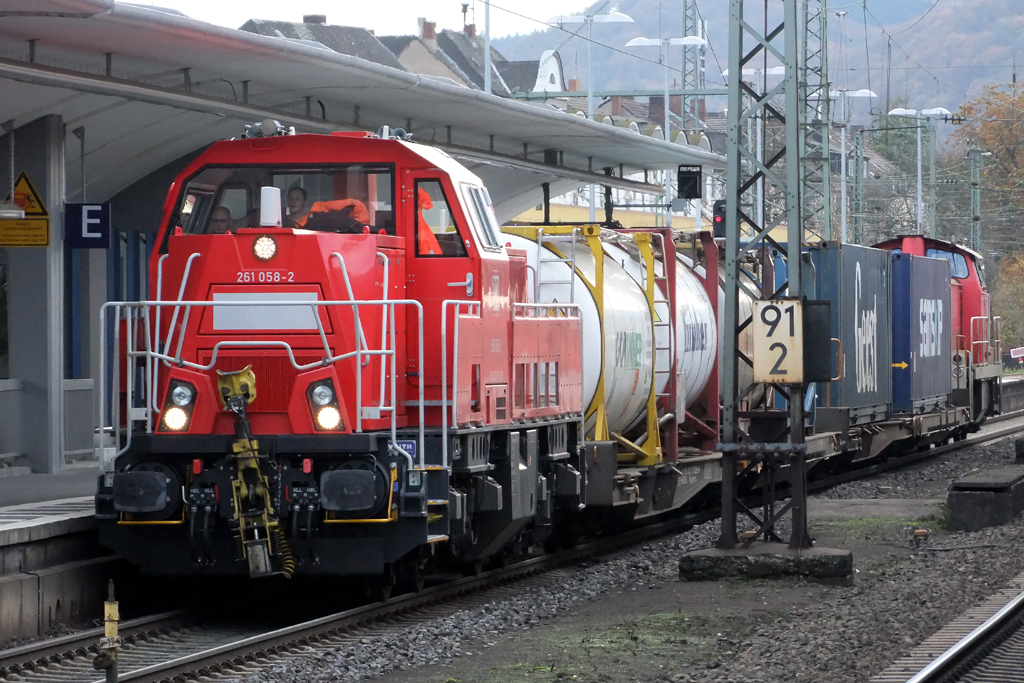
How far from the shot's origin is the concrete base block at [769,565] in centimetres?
1209

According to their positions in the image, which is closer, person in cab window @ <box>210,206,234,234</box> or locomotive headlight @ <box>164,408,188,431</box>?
locomotive headlight @ <box>164,408,188,431</box>

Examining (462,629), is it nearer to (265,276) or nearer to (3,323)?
(265,276)

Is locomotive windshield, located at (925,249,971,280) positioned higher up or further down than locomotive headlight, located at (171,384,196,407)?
higher up

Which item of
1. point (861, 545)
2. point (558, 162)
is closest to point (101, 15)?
point (861, 545)

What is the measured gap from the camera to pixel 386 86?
1509 centimetres

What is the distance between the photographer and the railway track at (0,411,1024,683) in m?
8.76

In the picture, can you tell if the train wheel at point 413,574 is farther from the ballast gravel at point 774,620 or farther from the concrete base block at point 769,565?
the concrete base block at point 769,565

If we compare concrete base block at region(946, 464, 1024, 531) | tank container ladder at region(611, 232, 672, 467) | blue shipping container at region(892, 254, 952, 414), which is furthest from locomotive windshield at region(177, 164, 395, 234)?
blue shipping container at region(892, 254, 952, 414)

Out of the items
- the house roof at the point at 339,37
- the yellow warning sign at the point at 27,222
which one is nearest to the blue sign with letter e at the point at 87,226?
the yellow warning sign at the point at 27,222

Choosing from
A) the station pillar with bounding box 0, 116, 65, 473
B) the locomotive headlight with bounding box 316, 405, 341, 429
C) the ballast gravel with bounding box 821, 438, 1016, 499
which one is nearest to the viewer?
the locomotive headlight with bounding box 316, 405, 341, 429

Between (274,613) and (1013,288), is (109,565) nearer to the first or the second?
(274,613)

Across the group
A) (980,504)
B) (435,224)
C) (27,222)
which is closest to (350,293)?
(435,224)

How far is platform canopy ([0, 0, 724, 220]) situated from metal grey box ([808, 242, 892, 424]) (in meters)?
3.34

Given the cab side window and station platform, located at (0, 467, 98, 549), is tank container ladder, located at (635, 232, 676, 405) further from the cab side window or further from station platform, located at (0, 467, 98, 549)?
station platform, located at (0, 467, 98, 549)
